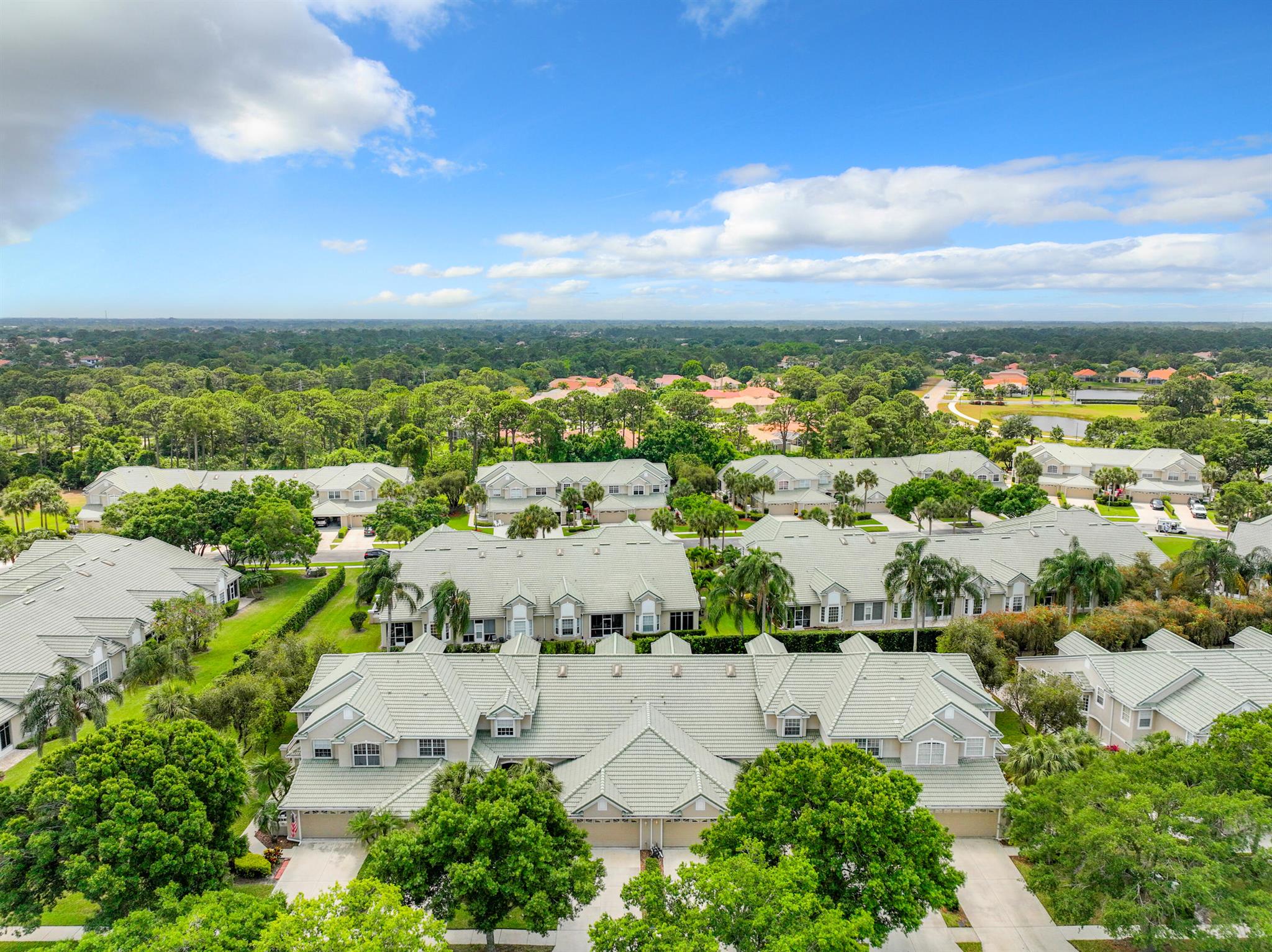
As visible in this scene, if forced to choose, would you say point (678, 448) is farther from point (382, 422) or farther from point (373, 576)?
point (373, 576)

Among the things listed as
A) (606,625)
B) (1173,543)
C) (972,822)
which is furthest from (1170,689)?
(1173,543)

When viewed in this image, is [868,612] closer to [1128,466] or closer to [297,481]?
[1128,466]

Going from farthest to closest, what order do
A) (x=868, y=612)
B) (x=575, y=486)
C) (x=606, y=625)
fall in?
(x=575, y=486) < (x=868, y=612) < (x=606, y=625)

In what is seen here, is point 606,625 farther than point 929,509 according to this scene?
No

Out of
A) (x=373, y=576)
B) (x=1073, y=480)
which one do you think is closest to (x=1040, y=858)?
(x=373, y=576)

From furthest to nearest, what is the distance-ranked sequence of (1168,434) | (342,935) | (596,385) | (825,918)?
1. (596,385)
2. (1168,434)
3. (825,918)
4. (342,935)

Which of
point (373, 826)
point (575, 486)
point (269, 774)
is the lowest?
point (575, 486)

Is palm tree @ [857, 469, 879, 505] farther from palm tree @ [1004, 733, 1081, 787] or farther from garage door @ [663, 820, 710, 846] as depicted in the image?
garage door @ [663, 820, 710, 846]
